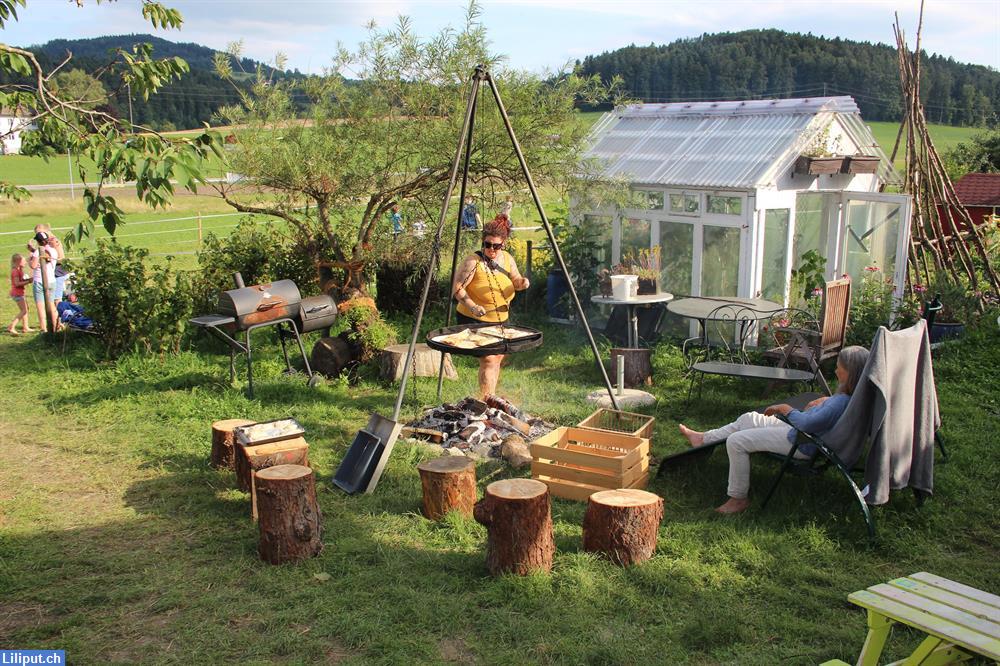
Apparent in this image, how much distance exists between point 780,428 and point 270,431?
3.58 metres

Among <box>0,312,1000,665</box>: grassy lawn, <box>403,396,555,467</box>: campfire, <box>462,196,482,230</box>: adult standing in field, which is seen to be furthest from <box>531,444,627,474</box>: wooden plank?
<box>462,196,482,230</box>: adult standing in field

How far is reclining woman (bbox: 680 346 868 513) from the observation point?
5098mm

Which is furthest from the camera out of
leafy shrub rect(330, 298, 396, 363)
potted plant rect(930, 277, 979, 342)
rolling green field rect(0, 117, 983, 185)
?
rolling green field rect(0, 117, 983, 185)

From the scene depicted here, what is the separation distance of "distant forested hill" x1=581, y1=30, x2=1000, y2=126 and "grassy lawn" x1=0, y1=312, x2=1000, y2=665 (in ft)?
117

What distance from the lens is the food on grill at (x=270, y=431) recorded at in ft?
19.6

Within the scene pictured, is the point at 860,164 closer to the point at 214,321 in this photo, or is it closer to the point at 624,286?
the point at 624,286

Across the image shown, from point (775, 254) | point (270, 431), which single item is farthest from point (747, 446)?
point (775, 254)

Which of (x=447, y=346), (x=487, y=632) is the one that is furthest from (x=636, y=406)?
(x=487, y=632)

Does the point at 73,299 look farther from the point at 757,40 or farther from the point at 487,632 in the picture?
the point at 757,40

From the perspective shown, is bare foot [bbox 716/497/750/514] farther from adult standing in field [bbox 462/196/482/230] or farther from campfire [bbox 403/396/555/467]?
adult standing in field [bbox 462/196/482/230]

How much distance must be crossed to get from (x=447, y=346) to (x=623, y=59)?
36.0 m

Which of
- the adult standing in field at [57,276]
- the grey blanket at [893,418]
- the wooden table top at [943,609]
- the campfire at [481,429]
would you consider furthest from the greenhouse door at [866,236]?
the adult standing in field at [57,276]

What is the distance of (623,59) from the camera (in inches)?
1553

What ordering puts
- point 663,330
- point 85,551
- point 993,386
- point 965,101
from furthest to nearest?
point 965,101
point 663,330
point 993,386
point 85,551
